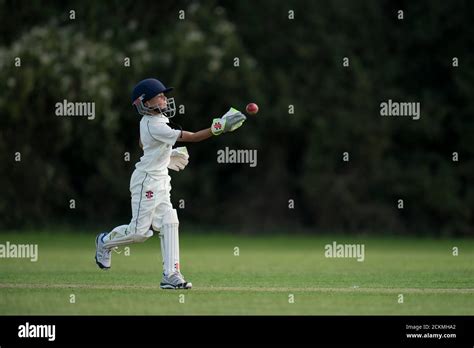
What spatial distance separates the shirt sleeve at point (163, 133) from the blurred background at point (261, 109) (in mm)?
19019

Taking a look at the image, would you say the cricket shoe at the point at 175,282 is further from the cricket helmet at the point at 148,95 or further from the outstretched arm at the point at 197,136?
the cricket helmet at the point at 148,95

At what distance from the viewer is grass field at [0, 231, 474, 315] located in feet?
41.5

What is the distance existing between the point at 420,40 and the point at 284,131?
6278mm

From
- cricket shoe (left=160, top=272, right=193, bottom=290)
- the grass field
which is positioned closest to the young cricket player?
cricket shoe (left=160, top=272, right=193, bottom=290)

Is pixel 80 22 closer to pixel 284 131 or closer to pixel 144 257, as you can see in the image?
pixel 284 131

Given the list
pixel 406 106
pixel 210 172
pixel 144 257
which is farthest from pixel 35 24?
pixel 144 257

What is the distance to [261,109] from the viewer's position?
122 ft

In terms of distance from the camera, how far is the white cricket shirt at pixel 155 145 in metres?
14.1

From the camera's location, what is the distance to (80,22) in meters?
36.1

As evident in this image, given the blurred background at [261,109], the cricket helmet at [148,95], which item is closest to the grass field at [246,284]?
the cricket helmet at [148,95]

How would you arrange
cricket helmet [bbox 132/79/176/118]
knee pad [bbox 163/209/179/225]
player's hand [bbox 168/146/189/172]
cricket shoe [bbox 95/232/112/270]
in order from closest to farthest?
knee pad [bbox 163/209/179/225]
cricket helmet [bbox 132/79/176/118]
cricket shoe [bbox 95/232/112/270]
player's hand [bbox 168/146/189/172]

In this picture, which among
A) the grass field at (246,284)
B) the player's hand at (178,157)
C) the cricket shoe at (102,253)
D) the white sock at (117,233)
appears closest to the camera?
the grass field at (246,284)

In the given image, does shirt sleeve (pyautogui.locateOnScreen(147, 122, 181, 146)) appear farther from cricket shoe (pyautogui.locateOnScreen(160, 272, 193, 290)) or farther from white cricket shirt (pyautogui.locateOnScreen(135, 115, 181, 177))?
cricket shoe (pyautogui.locateOnScreen(160, 272, 193, 290))

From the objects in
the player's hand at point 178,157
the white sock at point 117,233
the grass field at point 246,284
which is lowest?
the grass field at point 246,284
